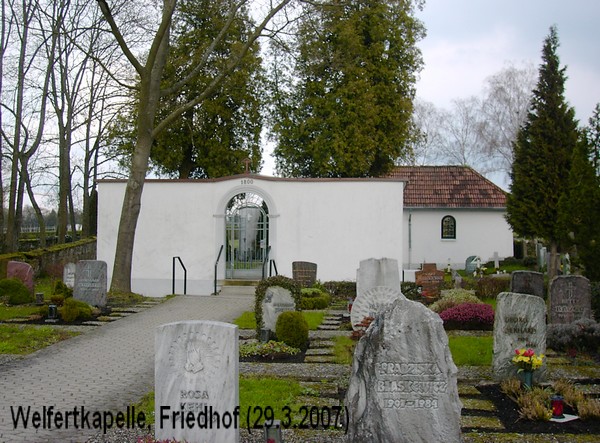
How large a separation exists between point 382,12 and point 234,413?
84.2 ft

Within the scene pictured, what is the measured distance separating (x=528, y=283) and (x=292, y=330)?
21.1 feet

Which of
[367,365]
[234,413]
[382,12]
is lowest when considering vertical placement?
[234,413]

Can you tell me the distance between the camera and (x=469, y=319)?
45.1 feet

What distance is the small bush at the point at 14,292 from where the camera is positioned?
A: 16712 mm

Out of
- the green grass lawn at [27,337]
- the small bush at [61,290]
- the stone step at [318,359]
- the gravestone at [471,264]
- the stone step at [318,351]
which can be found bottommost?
the stone step at [318,359]

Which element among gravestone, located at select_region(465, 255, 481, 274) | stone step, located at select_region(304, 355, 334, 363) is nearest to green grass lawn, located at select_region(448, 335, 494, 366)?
→ stone step, located at select_region(304, 355, 334, 363)

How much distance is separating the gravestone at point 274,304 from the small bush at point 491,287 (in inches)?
365

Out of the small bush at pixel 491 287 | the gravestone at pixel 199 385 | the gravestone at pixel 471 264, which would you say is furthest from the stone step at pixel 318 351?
the gravestone at pixel 471 264

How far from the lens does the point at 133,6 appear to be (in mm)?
23250

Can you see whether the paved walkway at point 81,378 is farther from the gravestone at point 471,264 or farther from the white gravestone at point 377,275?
the gravestone at point 471,264

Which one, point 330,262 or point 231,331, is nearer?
point 231,331

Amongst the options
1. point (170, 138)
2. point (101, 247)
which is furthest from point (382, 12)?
point (101, 247)

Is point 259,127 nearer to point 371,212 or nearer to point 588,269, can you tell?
point 371,212

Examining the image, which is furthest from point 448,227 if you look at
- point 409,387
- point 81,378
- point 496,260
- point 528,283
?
point 409,387
